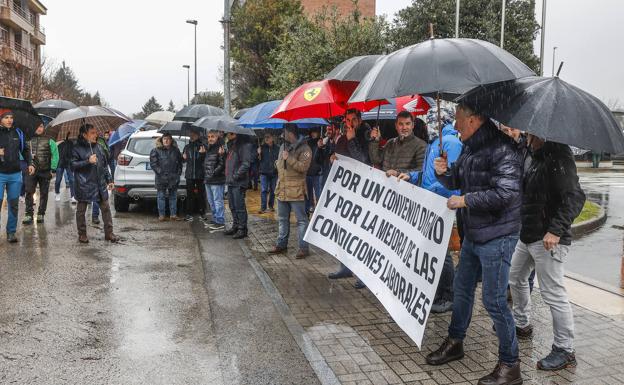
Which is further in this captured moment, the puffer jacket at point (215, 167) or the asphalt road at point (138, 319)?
the puffer jacket at point (215, 167)

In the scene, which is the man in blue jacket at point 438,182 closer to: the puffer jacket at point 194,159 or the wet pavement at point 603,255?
the wet pavement at point 603,255

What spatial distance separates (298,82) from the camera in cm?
1841

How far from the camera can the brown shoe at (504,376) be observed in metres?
Result: 3.71

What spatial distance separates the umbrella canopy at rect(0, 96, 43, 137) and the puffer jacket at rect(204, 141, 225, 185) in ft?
9.31

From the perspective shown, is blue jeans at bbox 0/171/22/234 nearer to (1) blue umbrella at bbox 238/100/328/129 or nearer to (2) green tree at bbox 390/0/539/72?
(1) blue umbrella at bbox 238/100/328/129

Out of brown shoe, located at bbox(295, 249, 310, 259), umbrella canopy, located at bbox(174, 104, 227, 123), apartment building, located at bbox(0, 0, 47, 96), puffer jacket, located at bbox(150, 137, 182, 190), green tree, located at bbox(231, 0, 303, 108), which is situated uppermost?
apartment building, located at bbox(0, 0, 47, 96)

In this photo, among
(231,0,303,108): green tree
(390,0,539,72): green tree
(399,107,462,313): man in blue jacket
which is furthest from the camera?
(231,0,303,108): green tree

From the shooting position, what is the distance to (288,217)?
310 inches

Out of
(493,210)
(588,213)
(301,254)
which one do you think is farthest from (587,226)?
(493,210)

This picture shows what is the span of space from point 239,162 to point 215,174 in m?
0.95

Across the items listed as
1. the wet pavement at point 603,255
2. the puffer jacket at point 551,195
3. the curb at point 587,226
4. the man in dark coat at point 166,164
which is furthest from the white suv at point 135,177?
the puffer jacket at point 551,195

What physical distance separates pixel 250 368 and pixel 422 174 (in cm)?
232

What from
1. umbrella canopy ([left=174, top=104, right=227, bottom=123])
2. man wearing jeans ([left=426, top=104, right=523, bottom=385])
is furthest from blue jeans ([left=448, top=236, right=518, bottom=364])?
umbrella canopy ([left=174, top=104, right=227, bottom=123])

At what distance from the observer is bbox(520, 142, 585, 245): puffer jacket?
389 centimetres
